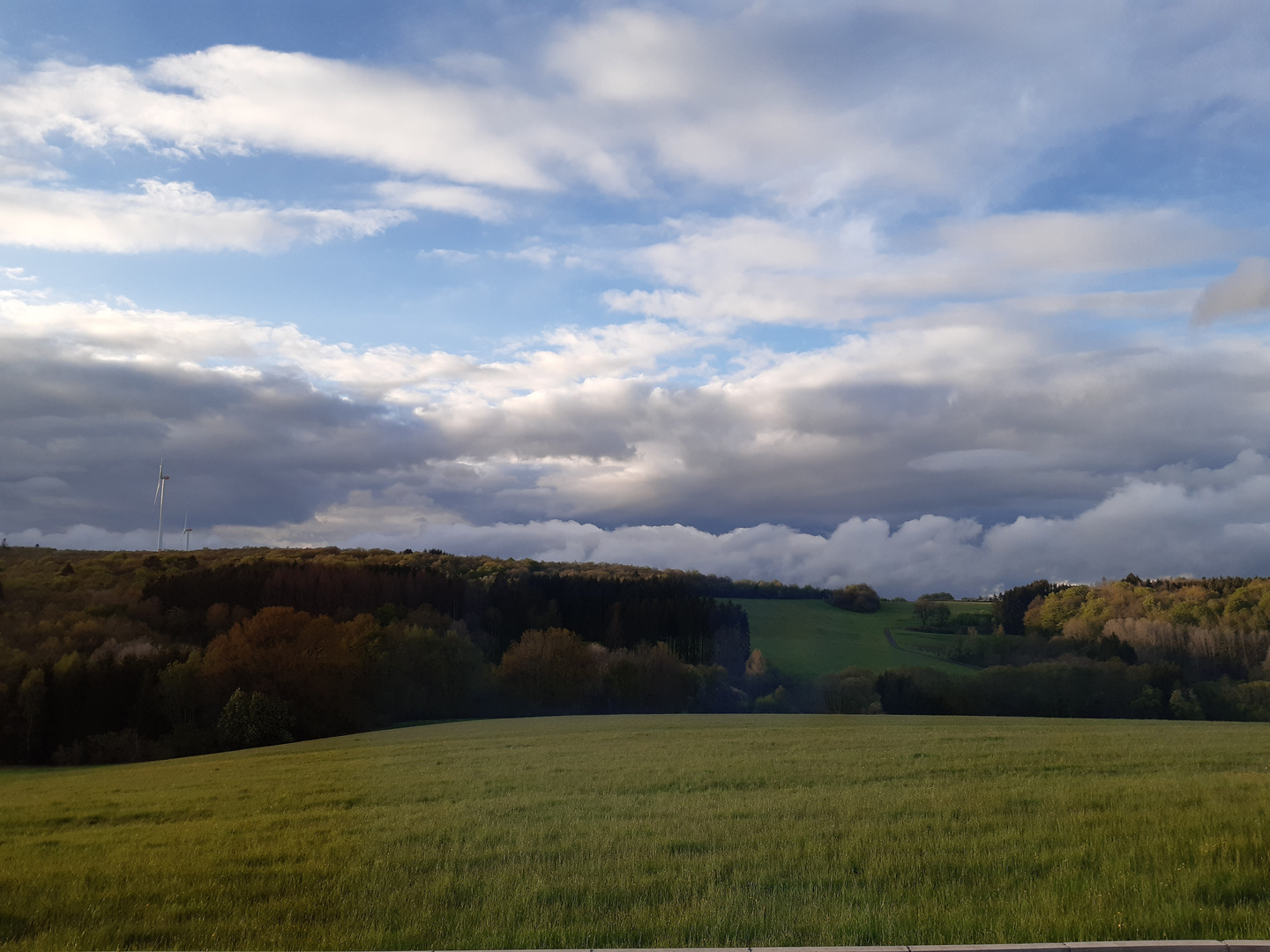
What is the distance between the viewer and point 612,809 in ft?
51.7

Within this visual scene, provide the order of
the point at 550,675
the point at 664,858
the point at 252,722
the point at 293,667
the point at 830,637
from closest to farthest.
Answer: the point at 664,858
the point at 252,722
the point at 293,667
the point at 550,675
the point at 830,637

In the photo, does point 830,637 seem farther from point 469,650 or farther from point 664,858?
point 664,858

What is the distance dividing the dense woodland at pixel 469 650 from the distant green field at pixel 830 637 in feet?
→ 10.9

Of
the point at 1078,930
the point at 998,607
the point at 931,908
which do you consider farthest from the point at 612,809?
the point at 998,607

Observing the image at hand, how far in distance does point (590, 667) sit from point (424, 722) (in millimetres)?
17018

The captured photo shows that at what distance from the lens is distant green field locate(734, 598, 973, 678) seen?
86.1 meters

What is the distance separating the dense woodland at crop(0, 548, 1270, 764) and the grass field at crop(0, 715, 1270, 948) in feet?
103

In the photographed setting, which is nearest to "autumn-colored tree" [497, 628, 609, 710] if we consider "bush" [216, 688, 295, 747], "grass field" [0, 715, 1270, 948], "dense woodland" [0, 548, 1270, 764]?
"dense woodland" [0, 548, 1270, 764]

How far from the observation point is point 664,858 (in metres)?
11.1

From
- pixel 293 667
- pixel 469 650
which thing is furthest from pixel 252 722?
pixel 469 650

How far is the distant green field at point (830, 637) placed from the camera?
283 ft

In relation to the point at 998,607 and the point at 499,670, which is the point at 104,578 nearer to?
the point at 499,670

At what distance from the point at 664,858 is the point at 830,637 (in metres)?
96.9

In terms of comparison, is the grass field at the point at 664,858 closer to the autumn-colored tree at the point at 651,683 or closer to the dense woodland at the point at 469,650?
the dense woodland at the point at 469,650
